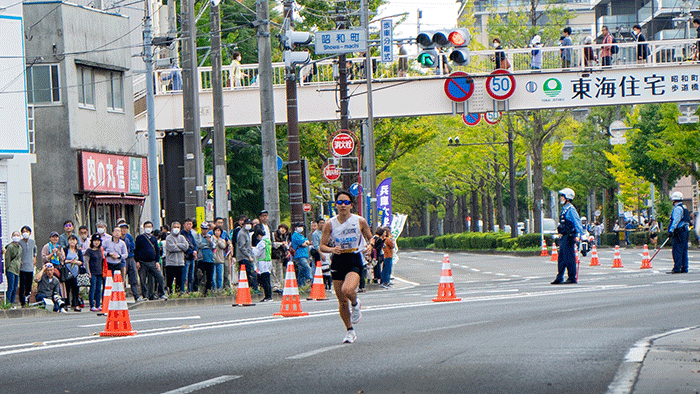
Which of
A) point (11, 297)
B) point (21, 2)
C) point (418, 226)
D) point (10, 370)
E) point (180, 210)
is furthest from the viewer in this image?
point (418, 226)

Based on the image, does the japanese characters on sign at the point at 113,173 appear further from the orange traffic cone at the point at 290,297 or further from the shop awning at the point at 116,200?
the orange traffic cone at the point at 290,297

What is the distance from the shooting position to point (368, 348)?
37.9 feet

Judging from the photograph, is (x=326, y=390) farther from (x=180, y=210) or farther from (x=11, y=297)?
(x=180, y=210)

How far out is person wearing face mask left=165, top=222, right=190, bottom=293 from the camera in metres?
24.0

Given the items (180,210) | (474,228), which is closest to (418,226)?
(474,228)

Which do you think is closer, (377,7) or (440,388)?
(440,388)

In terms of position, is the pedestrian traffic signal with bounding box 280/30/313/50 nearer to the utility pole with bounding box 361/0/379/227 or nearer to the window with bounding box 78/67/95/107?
the utility pole with bounding box 361/0/379/227

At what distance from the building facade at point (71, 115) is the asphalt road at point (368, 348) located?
1304cm

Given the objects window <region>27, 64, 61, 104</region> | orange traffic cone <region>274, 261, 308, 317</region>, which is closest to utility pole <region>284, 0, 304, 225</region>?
window <region>27, 64, 61, 104</region>

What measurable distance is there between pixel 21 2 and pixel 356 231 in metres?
21.2

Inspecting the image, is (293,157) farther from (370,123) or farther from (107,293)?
(107,293)

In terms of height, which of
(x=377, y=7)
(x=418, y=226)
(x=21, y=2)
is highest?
(x=377, y=7)

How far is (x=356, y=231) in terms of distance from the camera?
12.3 metres

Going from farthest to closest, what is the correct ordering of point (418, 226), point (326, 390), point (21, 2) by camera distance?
point (418, 226) < point (21, 2) < point (326, 390)
